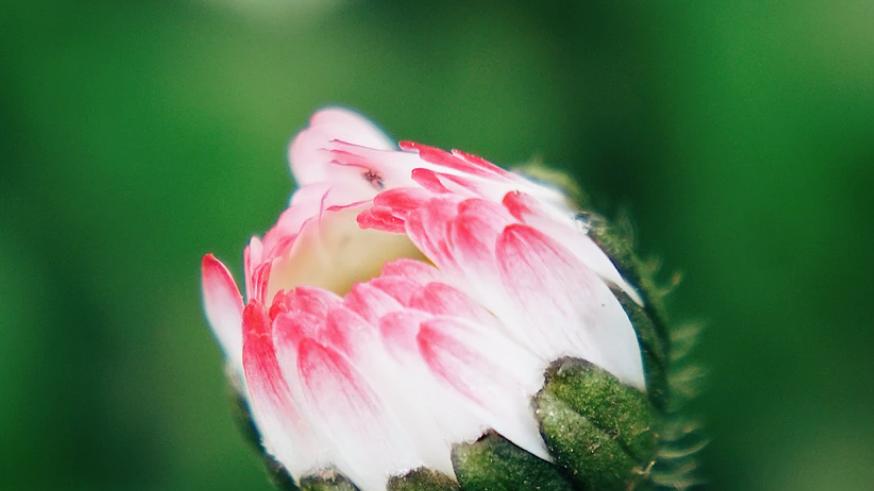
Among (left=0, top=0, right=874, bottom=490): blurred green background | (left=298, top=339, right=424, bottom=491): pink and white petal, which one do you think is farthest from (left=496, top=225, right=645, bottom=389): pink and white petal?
(left=0, top=0, right=874, bottom=490): blurred green background

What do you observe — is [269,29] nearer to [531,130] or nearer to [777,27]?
[531,130]

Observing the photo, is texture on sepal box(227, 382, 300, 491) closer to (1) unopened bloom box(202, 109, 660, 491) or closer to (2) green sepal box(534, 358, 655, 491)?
(1) unopened bloom box(202, 109, 660, 491)

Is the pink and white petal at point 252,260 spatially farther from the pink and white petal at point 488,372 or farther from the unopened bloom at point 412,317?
the pink and white petal at point 488,372

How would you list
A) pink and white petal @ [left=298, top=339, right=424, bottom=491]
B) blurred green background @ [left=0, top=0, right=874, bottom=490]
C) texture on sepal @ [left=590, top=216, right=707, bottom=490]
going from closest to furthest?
pink and white petal @ [left=298, top=339, right=424, bottom=491], texture on sepal @ [left=590, top=216, right=707, bottom=490], blurred green background @ [left=0, top=0, right=874, bottom=490]

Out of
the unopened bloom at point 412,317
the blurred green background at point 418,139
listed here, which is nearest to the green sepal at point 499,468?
the unopened bloom at point 412,317

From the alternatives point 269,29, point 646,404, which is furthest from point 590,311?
point 269,29

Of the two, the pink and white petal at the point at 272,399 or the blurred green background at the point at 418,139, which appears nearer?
the pink and white petal at the point at 272,399
